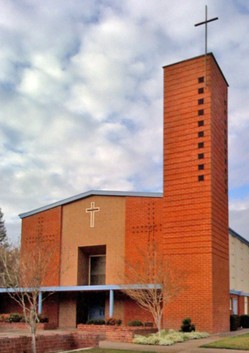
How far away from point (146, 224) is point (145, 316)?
6049mm

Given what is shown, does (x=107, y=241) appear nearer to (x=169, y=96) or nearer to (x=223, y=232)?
(x=223, y=232)

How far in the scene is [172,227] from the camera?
31.6 meters

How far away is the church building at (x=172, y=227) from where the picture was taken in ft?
99.8

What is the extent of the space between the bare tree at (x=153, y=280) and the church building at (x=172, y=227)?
0.48 meters

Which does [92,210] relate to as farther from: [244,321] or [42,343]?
[42,343]

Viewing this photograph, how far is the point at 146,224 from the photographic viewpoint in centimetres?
3434

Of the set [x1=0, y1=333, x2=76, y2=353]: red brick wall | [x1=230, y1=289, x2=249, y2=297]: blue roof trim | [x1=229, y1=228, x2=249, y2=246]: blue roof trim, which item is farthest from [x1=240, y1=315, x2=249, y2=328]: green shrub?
[x1=0, y1=333, x2=76, y2=353]: red brick wall

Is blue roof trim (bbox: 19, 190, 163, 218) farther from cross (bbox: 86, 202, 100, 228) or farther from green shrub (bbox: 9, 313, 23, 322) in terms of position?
green shrub (bbox: 9, 313, 23, 322)

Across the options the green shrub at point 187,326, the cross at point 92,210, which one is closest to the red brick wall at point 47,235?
the cross at point 92,210

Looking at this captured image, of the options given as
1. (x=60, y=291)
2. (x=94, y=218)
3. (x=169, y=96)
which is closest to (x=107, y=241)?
(x=94, y=218)

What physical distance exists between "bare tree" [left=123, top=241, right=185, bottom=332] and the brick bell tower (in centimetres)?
67

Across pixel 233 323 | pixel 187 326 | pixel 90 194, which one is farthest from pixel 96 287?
pixel 233 323

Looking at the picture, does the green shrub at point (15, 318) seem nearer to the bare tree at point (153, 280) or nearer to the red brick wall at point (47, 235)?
the red brick wall at point (47, 235)

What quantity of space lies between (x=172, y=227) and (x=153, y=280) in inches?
142
